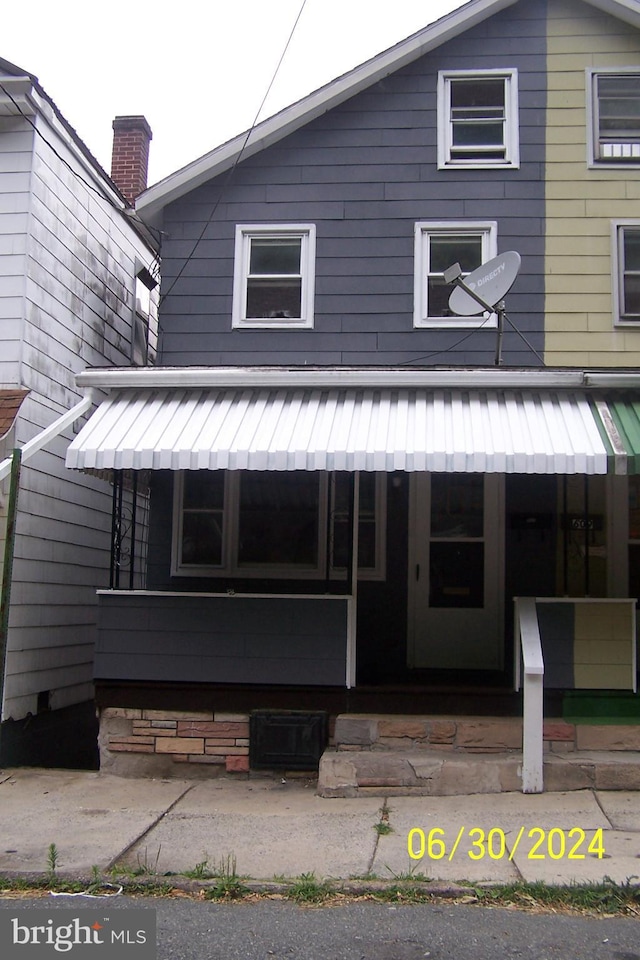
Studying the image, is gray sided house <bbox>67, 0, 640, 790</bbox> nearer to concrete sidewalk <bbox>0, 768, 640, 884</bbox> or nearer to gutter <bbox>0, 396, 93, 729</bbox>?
→ gutter <bbox>0, 396, 93, 729</bbox>

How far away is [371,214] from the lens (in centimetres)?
1002

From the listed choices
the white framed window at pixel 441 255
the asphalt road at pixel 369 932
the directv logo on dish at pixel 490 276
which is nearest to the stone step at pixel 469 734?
the asphalt road at pixel 369 932

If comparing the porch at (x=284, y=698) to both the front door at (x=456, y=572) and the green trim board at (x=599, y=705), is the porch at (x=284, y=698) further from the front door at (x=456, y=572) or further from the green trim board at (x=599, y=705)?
the front door at (x=456, y=572)

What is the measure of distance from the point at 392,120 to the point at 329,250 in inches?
65.1

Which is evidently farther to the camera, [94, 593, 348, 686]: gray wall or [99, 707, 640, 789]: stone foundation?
[94, 593, 348, 686]: gray wall

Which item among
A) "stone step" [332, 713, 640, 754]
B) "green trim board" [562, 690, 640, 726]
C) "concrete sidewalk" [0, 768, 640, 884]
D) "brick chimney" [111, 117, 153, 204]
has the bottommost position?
"concrete sidewalk" [0, 768, 640, 884]

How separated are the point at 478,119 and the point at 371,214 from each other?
64.0 inches

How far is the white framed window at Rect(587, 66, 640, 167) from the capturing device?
9.92m

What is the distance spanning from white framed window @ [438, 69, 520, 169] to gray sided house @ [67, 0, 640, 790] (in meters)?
0.03

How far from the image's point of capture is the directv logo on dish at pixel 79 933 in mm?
4418

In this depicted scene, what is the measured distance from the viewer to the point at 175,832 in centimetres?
620
